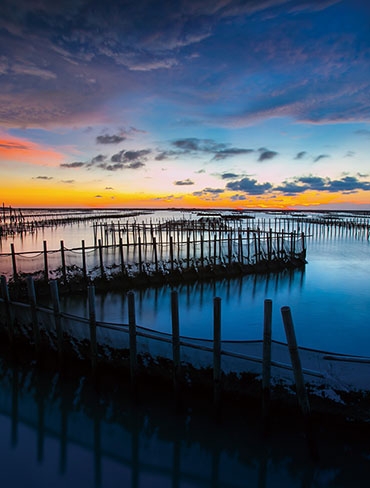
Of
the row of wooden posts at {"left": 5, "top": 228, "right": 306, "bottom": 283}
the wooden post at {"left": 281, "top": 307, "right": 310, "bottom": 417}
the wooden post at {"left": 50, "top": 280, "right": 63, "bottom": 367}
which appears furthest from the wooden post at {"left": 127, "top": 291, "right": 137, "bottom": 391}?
the row of wooden posts at {"left": 5, "top": 228, "right": 306, "bottom": 283}

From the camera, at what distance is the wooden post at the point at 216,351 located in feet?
16.6

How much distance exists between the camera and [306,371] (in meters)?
4.56

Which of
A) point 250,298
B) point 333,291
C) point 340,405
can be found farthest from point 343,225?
point 340,405

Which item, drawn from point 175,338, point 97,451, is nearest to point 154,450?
point 97,451

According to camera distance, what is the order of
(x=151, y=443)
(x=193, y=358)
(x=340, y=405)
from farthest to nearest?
(x=193, y=358) < (x=151, y=443) < (x=340, y=405)

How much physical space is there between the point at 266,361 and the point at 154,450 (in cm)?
223

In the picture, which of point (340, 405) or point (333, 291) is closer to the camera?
point (340, 405)

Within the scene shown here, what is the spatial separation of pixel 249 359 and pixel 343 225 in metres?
52.2

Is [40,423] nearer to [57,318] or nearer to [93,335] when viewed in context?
[93,335]

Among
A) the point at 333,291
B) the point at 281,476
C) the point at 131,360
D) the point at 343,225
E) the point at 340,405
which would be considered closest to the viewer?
the point at 281,476

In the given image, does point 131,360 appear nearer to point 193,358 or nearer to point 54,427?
point 193,358

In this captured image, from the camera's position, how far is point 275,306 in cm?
1334

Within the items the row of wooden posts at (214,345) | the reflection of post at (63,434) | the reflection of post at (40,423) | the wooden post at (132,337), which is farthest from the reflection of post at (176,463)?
the reflection of post at (40,423)

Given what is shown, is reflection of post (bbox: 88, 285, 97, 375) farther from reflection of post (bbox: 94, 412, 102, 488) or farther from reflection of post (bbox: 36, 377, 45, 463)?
reflection of post (bbox: 36, 377, 45, 463)
